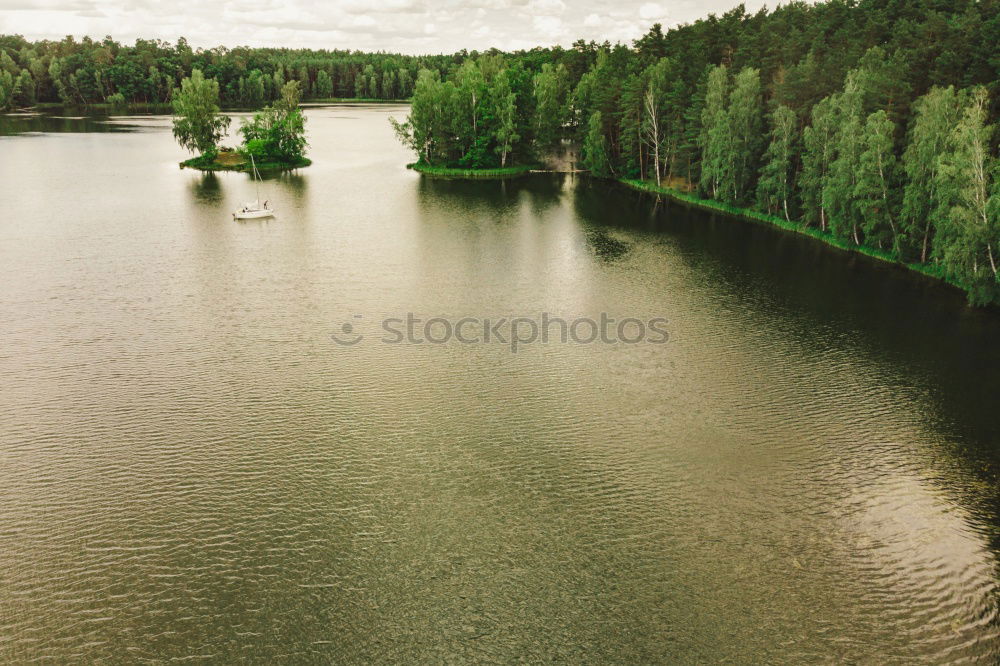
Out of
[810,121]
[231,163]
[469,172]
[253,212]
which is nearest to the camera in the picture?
[810,121]

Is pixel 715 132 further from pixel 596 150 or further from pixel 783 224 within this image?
pixel 596 150

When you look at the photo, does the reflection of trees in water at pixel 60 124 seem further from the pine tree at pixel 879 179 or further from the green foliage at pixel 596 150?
the pine tree at pixel 879 179

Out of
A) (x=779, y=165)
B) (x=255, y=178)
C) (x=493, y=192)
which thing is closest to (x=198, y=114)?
(x=255, y=178)

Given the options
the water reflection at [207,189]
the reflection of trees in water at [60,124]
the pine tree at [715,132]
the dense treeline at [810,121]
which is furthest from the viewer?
the reflection of trees in water at [60,124]

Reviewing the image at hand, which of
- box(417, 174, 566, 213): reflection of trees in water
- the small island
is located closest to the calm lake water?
box(417, 174, 566, 213): reflection of trees in water

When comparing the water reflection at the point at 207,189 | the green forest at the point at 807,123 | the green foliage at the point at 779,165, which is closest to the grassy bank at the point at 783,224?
the green forest at the point at 807,123

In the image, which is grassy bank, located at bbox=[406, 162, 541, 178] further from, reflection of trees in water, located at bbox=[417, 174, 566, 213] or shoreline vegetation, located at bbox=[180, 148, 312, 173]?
shoreline vegetation, located at bbox=[180, 148, 312, 173]
